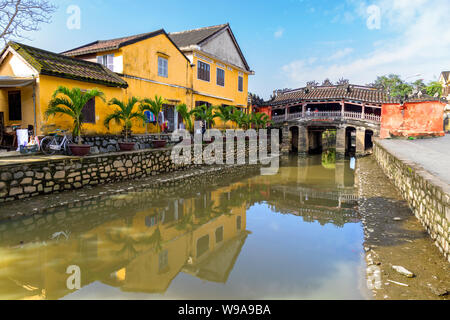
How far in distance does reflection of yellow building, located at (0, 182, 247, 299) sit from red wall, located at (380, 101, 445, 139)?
20094 mm

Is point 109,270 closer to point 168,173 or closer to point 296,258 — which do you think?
point 296,258

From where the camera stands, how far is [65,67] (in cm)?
1126

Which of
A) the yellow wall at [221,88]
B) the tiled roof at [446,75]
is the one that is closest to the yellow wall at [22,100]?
the yellow wall at [221,88]

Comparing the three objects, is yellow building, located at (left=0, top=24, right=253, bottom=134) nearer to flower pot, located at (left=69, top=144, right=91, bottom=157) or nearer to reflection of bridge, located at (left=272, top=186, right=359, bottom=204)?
A: flower pot, located at (left=69, top=144, right=91, bottom=157)

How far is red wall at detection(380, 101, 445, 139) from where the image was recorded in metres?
20.7

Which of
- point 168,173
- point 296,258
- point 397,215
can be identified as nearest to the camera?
point 296,258

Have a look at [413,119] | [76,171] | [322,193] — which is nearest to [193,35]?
[76,171]

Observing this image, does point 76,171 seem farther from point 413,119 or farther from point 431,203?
point 413,119

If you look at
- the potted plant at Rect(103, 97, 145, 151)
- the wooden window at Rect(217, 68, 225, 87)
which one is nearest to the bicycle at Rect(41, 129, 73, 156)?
the potted plant at Rect(103, 97, 145, 151)
